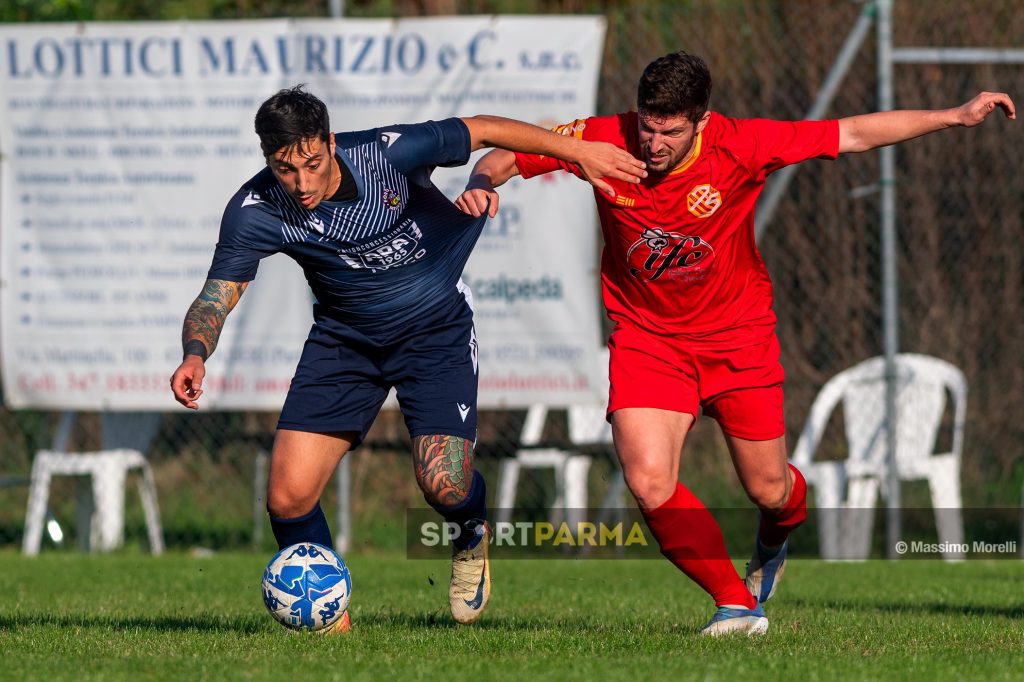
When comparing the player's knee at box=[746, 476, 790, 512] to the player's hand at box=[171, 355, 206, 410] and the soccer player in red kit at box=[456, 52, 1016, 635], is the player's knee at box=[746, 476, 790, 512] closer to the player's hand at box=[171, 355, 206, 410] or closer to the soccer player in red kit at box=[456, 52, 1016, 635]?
the soccer player in red kit at box=[456, 52, 1016, 635]

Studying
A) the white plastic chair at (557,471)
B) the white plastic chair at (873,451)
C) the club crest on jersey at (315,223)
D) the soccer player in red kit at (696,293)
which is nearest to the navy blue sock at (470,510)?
the soccer player in red kit at (696,293)

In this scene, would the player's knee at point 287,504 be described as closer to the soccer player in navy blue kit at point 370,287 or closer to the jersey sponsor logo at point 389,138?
the soccer player in navy blue kit at point 370,287

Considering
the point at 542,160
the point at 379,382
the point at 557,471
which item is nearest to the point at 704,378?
the point at 542,160

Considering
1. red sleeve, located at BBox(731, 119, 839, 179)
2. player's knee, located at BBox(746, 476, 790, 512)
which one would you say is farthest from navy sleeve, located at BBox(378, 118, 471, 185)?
player's knee, located at BBox(746, 476, 790, 512)

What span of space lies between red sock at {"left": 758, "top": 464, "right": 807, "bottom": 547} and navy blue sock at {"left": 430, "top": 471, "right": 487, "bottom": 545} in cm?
120

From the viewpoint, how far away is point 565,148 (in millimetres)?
5676

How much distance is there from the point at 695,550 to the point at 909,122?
1865mm

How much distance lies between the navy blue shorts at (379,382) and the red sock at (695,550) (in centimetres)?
91

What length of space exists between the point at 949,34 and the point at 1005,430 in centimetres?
298

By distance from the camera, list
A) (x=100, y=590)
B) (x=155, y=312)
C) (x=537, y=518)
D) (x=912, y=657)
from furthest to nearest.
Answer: (x=537, y=518) → (x=155, y=312) → (x=100, y=590) → (x=912, y=657)

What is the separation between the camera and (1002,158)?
11.2 meters

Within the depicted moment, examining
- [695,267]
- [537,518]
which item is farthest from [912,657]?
[537,518]

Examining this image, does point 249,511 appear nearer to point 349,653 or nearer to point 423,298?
point 423,298

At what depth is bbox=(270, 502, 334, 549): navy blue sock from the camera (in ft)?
20.3
